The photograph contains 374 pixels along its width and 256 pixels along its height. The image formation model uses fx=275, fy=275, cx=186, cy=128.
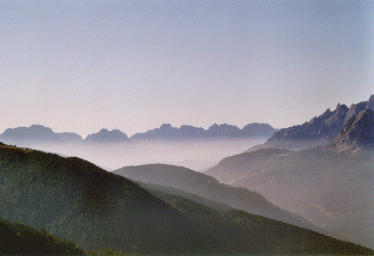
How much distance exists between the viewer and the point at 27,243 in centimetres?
3089

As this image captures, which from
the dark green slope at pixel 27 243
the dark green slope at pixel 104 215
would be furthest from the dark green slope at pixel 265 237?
the dark green slope at pixel 27 243

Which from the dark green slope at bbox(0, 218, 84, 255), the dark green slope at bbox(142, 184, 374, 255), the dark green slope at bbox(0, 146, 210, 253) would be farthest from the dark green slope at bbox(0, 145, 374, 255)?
the dark green slope at bbox(0, 218, 84, 255)

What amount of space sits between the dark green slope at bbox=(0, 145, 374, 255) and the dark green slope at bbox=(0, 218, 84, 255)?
23464 millimetres

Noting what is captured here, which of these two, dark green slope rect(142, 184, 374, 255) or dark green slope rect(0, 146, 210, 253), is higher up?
dark green slope rect(0, 146, 210, 253)

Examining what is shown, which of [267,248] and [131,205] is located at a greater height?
[131,205]

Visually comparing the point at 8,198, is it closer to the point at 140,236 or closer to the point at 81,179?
the point at 81,179

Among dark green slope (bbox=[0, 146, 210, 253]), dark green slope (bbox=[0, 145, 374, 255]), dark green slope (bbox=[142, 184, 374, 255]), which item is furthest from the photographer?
dark green slope (bbox=[142, 184, 374, 255])

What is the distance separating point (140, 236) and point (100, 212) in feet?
36.8

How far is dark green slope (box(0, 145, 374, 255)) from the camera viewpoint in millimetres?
57812

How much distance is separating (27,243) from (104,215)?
35933mm

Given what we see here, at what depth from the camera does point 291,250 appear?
8769 cm

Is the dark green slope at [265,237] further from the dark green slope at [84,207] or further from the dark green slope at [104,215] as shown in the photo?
the dark green slope at [84,207]

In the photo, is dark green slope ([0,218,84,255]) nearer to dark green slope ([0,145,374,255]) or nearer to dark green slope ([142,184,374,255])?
dark green slope ([0,145,374,255])

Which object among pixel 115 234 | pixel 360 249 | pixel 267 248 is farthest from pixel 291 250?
pixel 115 234
